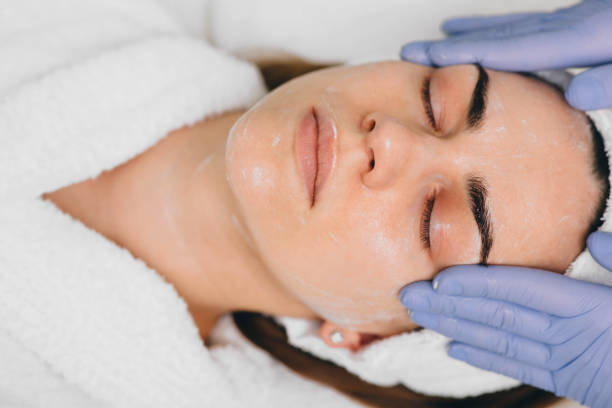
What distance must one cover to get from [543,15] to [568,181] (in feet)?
1.63

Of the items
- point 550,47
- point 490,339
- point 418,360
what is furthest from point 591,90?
point 418,360

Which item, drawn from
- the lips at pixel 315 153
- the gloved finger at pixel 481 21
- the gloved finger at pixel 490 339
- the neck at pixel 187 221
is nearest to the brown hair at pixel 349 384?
the neck at pixel 187 221

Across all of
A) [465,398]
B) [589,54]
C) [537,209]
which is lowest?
[465,398]

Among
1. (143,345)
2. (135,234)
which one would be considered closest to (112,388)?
(143,345)

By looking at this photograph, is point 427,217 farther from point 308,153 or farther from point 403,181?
point 308,153

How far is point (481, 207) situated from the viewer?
92 cm

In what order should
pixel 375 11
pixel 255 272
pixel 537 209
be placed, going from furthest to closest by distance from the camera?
pixel 375 11 < pixel 255 272 < pixel 537 209

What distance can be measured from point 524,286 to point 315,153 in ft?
1.57

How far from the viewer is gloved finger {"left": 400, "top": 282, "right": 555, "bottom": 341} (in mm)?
975

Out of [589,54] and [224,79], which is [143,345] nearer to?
[224,79]

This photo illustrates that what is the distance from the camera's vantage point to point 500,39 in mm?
1148

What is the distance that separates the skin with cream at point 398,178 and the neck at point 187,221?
7.0 inches

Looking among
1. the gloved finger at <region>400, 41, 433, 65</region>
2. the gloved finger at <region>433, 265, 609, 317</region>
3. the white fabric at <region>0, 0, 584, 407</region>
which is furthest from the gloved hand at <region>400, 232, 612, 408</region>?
the gloved finger at <region>400, 41, 433, 65</region>

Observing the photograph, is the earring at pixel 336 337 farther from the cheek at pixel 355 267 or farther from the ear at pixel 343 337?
the cheek at pixel 355 267
